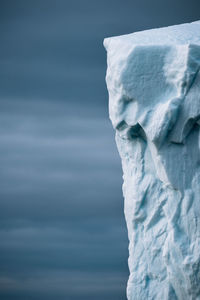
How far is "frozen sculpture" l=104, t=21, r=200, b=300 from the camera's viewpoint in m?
10.5

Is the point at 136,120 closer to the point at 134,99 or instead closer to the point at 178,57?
the point at 134,99

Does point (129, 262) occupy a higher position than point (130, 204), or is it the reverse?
point (130, 204)

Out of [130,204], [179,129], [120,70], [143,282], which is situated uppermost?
[120,70]

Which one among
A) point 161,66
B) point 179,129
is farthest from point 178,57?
point 179,129

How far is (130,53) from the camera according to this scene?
35.4 ft

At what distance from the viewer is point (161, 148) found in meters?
10.6

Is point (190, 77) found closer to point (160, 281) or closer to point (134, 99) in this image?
point (134, 99)

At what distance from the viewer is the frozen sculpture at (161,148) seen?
1048cm

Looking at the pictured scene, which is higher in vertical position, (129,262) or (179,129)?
(179,129)

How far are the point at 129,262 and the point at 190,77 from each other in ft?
10.4

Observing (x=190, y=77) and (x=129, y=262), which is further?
(x=129, y=262)

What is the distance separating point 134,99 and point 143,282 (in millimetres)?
2834

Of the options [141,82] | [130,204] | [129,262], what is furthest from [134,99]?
[129,262]

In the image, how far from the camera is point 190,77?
10.4m
